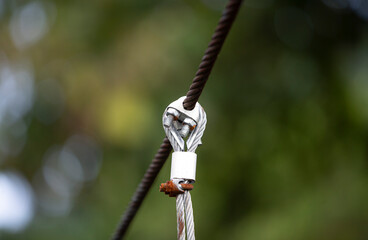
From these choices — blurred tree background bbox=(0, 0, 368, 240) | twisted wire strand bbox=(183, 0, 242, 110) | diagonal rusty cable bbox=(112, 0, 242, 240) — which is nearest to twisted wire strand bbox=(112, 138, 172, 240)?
diagonal rusty cable bbox=(112, 0, 242, 240)

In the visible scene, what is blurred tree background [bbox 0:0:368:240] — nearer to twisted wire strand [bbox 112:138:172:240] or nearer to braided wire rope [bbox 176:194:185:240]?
twisted wire strand [bbox 112:138:172:240]

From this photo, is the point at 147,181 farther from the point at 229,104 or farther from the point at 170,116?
the point at 229,104

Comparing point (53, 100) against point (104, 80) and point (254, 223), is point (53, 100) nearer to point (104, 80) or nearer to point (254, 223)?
point (104, 80)

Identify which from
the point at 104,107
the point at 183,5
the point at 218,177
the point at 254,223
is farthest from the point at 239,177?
the point at 183,5

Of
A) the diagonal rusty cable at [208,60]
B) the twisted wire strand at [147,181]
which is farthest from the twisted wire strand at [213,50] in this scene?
the twisted wire strand at [147,181]

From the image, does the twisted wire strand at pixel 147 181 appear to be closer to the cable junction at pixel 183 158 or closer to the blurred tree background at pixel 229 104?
the cable junction at pixel 183 158
